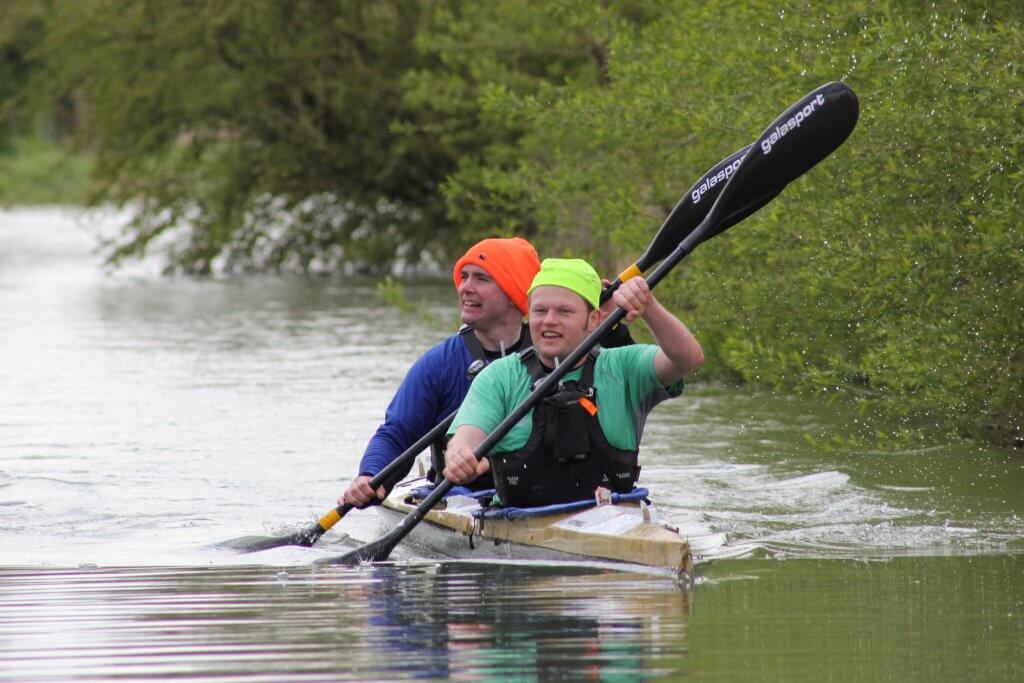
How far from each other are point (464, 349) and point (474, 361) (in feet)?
0.37

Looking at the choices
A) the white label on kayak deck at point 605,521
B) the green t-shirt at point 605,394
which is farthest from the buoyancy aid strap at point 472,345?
the white label on kayak deck at point 605,521

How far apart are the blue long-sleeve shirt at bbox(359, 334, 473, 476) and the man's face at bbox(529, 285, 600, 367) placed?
1.00m

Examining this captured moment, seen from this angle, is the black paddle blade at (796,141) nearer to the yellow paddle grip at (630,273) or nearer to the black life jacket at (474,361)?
the yellow paddle grip at (630,273)

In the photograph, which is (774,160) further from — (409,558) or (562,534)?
(409,558)

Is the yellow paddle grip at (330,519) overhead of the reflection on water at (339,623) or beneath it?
overhead

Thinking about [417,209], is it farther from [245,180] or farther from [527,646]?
[527,646]

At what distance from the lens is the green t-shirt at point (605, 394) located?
6.64m

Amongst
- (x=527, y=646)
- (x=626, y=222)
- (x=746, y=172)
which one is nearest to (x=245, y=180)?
(x=626, y=222)

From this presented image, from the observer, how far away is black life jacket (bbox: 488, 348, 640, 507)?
21.9ft

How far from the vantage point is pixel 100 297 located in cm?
2164

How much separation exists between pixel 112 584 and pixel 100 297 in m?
15.5

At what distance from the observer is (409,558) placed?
7.29 meters

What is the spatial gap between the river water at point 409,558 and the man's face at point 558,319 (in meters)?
0.85

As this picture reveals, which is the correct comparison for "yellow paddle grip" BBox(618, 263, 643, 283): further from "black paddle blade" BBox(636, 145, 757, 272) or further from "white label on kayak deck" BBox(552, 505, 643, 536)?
"white label on kayak deck" BBox(552, 505, 643, 536)
